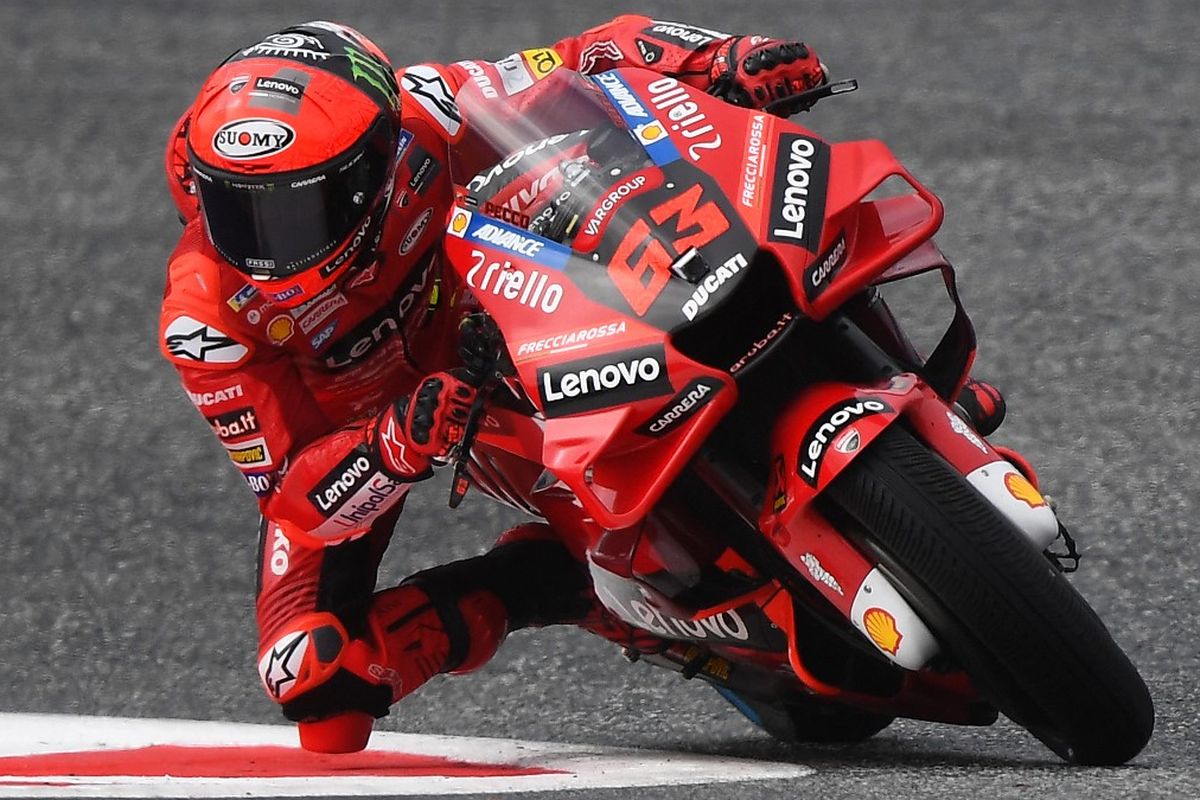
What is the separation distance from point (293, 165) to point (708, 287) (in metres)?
A: 0.90

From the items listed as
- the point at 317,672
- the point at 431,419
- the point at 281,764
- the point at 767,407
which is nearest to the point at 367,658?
the point at 317,672

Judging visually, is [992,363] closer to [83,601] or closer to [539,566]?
[539,566]

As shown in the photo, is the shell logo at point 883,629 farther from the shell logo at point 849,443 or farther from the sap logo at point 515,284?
the sap logo at point 515,284

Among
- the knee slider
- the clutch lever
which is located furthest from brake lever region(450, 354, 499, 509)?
the knee slider

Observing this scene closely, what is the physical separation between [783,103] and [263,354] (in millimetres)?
1132

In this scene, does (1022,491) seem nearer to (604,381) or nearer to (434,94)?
(604,381)

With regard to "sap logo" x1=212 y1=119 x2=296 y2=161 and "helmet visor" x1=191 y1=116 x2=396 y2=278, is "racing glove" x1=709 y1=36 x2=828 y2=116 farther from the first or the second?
"sap logo" x1=212 y1=119 x2=296 y2=161

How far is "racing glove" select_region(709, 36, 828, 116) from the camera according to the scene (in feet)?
12.9

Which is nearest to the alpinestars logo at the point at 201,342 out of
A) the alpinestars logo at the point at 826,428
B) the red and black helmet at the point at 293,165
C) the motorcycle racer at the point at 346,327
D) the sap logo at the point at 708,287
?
the motorcycle racer at the point at 346,327

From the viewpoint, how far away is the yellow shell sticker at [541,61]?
4.06 m

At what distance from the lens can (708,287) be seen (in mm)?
3078

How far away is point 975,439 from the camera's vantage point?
329cm

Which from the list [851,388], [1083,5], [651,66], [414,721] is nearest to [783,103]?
[651,66]

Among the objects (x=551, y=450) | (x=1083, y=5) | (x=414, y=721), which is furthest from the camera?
(x=1083, y=5)
